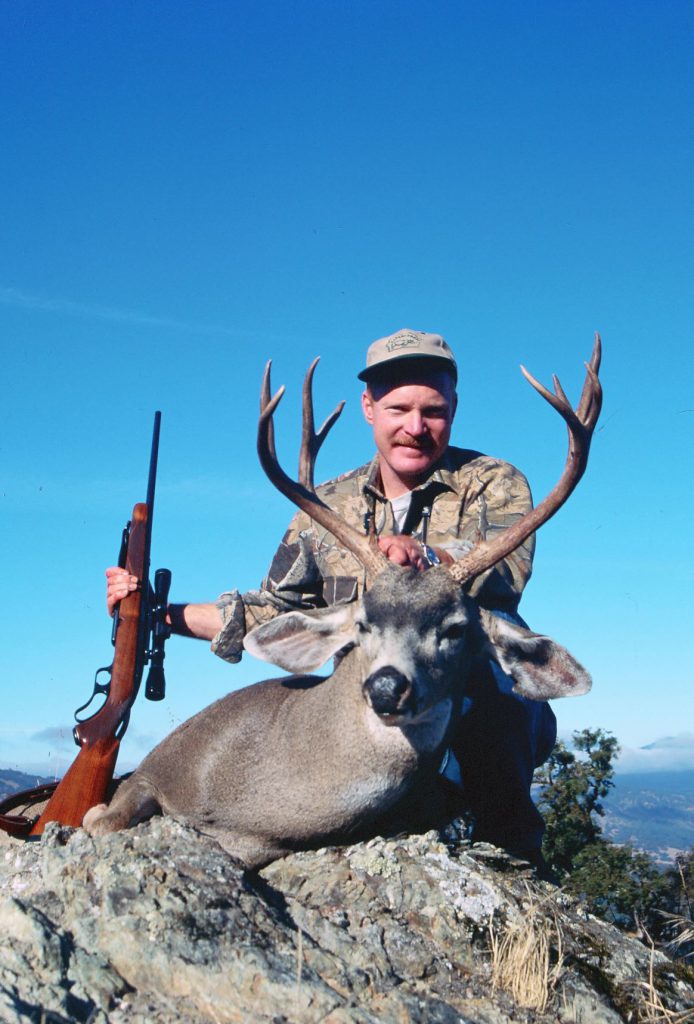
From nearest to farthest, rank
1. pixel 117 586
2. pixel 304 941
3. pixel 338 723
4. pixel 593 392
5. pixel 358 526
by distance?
pixel 304 941 < pixel 338 723 < pixel 593 392 < pixel 117 586 < pixel 358 526

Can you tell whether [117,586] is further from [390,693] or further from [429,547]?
[390,693]

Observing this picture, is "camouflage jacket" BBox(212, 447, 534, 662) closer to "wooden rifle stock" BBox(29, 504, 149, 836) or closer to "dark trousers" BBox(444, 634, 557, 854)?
"wooden rifle stock" BBox(29, 504, 149, 836)

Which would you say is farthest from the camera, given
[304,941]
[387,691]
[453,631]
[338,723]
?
[453,631]

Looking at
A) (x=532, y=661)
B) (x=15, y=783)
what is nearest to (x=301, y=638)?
(x=532, y=661)

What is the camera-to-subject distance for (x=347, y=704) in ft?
17.7

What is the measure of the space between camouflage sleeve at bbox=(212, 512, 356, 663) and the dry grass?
7.86 ft

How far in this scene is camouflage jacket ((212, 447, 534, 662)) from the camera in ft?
22.1

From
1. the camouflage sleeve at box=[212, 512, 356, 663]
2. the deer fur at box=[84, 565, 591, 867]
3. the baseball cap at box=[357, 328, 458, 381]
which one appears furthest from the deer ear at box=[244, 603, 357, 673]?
the baseball cap at box=[357, 328, 458, 381]

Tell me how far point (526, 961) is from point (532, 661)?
1.64 metres

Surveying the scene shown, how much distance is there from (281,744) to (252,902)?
3.57 feet

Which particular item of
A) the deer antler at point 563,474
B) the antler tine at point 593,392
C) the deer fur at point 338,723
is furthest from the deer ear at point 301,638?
the antler tine at point 593,392

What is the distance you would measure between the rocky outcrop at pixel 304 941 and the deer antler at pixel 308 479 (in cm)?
141

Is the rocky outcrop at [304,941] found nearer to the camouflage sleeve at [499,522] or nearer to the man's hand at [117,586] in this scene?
the camouflage sleeve at [499,522]

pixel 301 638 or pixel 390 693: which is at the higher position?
pixel 301 638
